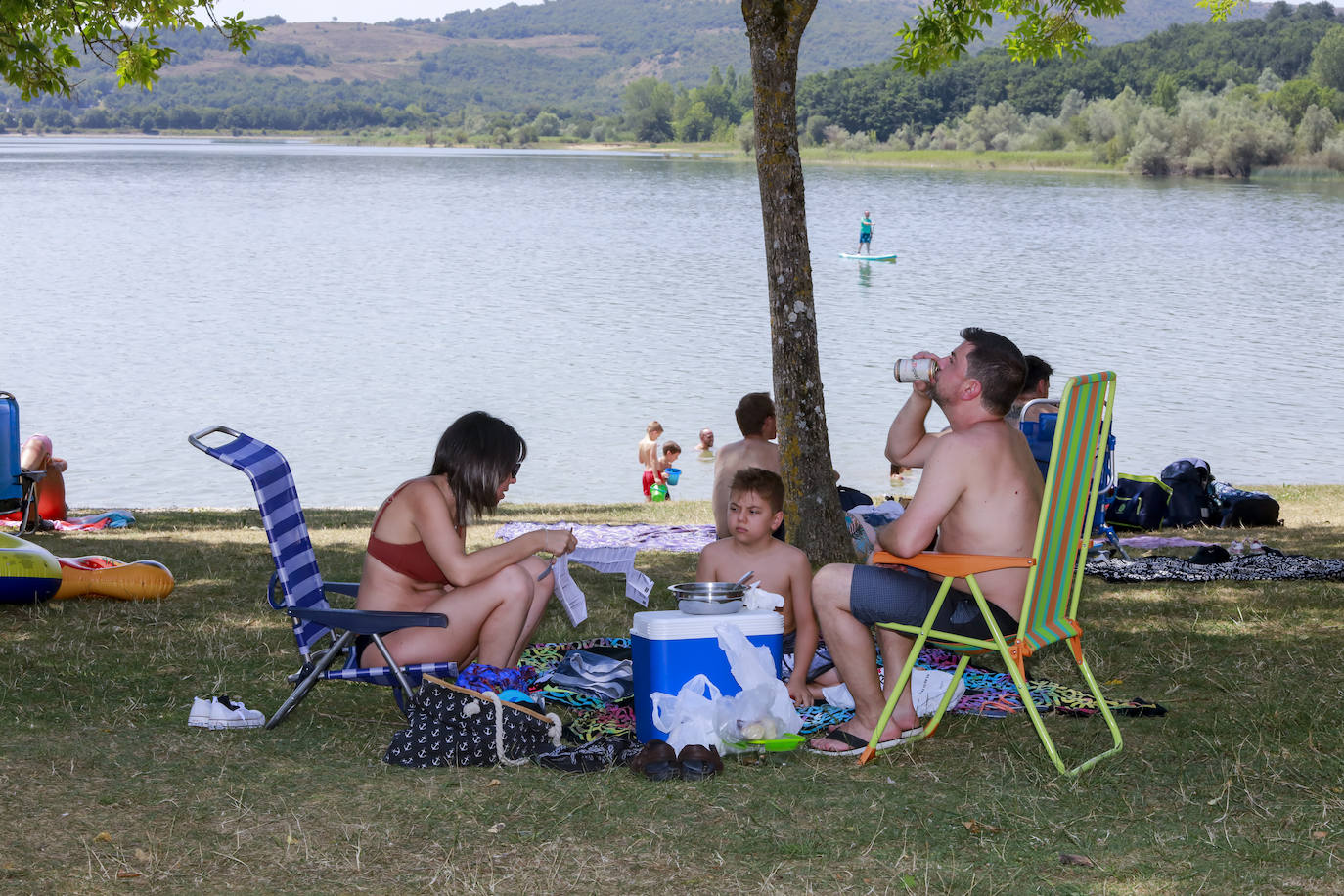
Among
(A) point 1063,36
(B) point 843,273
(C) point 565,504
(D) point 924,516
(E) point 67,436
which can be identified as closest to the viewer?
(D) point 924,516

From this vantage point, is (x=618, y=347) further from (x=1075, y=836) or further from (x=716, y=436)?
(x=1075, y=836)

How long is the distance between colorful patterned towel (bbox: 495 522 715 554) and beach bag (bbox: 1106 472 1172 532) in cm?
261

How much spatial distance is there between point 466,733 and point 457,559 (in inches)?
20.8

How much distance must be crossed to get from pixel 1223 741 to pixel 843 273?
3315 cm

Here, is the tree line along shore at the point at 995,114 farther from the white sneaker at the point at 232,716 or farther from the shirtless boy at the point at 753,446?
the white sneaker at the point at 232,716

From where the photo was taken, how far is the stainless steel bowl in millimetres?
3824

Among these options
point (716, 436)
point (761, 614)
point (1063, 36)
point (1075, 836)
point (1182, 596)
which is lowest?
point (716, 436)

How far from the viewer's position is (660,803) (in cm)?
337

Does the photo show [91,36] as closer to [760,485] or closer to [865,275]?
[760,485]

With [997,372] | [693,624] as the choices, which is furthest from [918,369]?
[693,624]

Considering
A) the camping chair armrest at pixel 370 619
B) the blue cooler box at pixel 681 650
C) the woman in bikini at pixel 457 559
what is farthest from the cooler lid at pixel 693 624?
the camping chair armrest at pixel 370 619

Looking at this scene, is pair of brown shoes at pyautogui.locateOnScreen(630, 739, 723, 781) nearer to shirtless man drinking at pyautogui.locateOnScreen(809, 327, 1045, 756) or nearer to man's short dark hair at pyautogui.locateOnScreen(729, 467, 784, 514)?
shirtless man drinking at pyautogui.locateOnScreen(809, 327, 1045, 756)

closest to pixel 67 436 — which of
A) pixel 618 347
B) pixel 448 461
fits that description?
pixel 618 347

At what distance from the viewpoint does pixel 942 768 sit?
366 centimetres
